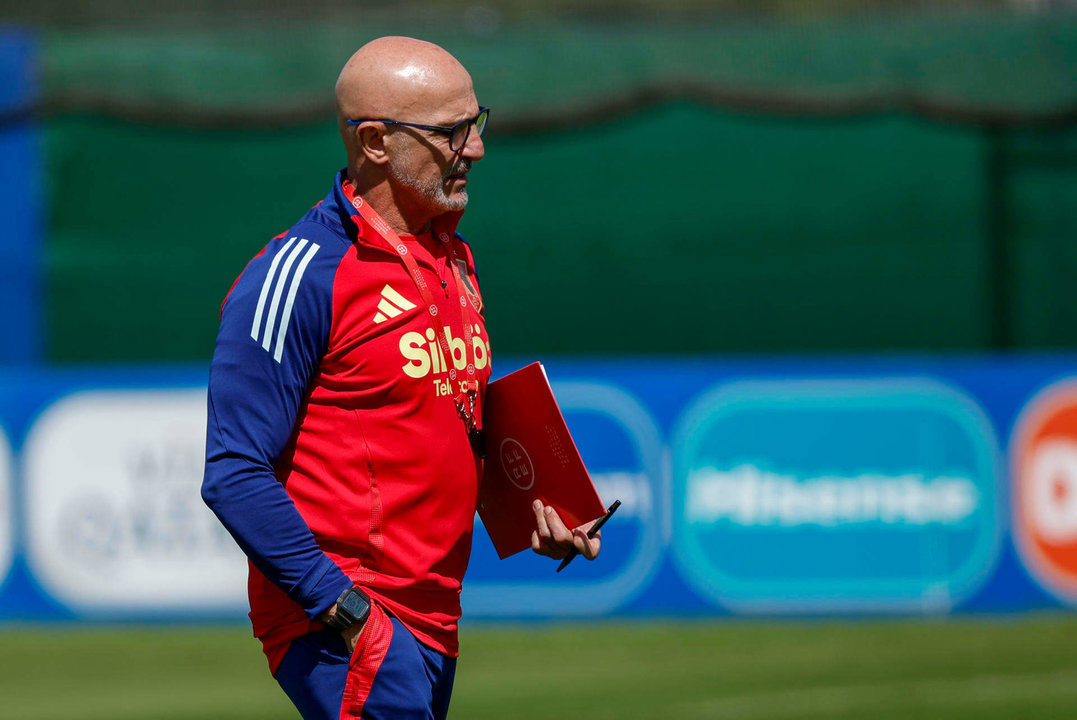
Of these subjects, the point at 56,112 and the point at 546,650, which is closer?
the point at 546,650

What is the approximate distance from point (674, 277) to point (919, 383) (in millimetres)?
2372

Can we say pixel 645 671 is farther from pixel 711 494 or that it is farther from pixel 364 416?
pixel 364 416

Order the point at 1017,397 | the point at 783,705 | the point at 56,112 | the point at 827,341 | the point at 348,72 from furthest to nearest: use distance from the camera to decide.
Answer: the point at 56,112 → the point at 827,341 → the point at 1017,397 → the point at 783,705 → the point at 348,72

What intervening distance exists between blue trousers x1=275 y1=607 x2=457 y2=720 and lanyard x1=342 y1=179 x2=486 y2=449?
0.47 m

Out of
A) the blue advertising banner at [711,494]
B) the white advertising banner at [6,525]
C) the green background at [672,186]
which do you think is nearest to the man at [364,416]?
the blue advertising banner at [711,494]

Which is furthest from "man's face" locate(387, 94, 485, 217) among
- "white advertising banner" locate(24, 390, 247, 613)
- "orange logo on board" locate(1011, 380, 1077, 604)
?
"orange logo on board" locate(1011, 380, 1077, 604)

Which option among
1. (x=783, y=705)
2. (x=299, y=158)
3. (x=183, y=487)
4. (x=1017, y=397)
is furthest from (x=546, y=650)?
(x=299, y=158)

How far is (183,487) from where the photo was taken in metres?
9.52

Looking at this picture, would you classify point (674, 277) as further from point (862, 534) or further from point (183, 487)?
point (183, 487)

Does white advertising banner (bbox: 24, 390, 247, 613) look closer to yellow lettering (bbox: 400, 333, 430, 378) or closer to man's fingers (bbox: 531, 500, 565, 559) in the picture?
man's fingers (bbox: 531, 500, 565, 559)

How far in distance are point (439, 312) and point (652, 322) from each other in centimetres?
800

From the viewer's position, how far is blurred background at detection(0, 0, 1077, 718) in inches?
356

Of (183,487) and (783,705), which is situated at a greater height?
(183,487)

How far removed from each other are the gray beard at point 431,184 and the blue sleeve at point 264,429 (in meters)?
0.35
